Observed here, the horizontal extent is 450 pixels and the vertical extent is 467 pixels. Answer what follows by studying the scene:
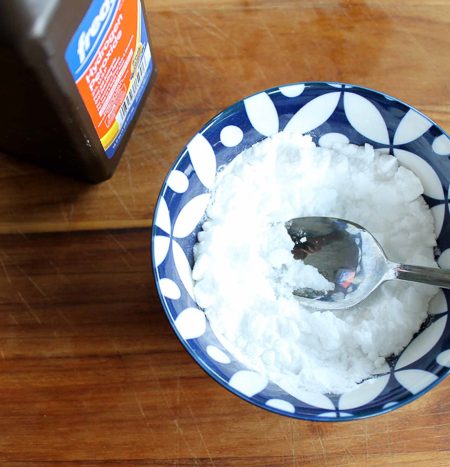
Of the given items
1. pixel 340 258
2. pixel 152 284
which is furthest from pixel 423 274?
pixel 152 284

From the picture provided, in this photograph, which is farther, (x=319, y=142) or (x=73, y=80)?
(x=319, y=142)

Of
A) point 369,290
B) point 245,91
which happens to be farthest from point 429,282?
point 245,91

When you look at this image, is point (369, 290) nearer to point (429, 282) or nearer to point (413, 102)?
point (429, 282)

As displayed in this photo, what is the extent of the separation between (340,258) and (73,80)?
29 cm

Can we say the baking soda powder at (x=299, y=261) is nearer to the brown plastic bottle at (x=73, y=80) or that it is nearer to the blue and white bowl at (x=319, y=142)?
the blue and white bowl at (x=319, y=142)

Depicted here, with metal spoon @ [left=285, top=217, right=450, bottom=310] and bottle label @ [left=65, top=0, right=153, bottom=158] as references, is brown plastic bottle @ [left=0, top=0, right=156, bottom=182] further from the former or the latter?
metal spoon @ [left=285, top=217, right=450, bottom=310]

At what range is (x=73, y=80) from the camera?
508 mm

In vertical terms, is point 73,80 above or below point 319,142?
above

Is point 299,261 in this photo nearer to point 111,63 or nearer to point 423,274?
point 423,274

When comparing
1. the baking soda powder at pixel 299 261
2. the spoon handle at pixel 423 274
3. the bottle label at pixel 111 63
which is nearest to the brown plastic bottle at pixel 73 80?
the bottle label at pixel 111 63

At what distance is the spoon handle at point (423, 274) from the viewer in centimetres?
54

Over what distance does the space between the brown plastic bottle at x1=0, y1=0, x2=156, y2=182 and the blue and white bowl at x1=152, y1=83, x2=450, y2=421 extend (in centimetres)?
9

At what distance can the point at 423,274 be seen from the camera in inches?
21.6

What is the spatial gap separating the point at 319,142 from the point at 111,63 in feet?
0.69
